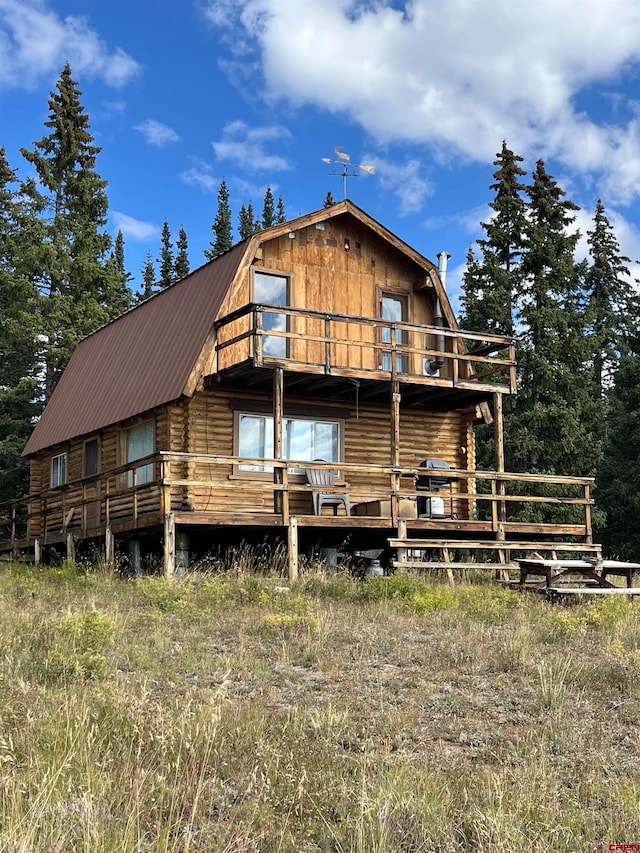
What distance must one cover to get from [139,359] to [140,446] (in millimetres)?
2171

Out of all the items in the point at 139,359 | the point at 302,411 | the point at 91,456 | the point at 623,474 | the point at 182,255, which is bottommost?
the point at 623,474

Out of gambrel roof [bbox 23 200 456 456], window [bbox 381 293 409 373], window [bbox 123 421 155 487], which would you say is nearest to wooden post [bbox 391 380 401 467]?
window [bbox 381 293 409 373]

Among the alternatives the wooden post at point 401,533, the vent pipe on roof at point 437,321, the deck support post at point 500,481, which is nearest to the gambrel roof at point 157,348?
the vent pipe on roof at point 437,321

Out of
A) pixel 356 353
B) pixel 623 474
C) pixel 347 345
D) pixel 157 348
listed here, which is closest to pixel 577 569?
pixel 347 345

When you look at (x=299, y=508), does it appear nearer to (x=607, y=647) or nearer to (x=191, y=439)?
(x=191, y=439)

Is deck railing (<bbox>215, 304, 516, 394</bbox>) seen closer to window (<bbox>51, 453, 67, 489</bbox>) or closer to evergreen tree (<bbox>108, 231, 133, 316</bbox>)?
window (<bbox>51, 453, 67, 489</bbox>)

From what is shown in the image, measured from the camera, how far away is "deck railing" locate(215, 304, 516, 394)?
1920cm

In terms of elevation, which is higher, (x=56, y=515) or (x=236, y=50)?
(x=236, y=50)

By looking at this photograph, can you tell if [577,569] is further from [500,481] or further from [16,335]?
[16,335]

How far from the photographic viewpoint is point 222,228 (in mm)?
69188

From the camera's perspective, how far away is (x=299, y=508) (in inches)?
838

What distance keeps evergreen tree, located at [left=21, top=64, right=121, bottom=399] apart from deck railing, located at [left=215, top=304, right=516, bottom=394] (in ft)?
55.0

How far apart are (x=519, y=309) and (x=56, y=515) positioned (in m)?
19.2

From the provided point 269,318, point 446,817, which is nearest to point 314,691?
point 446,817
